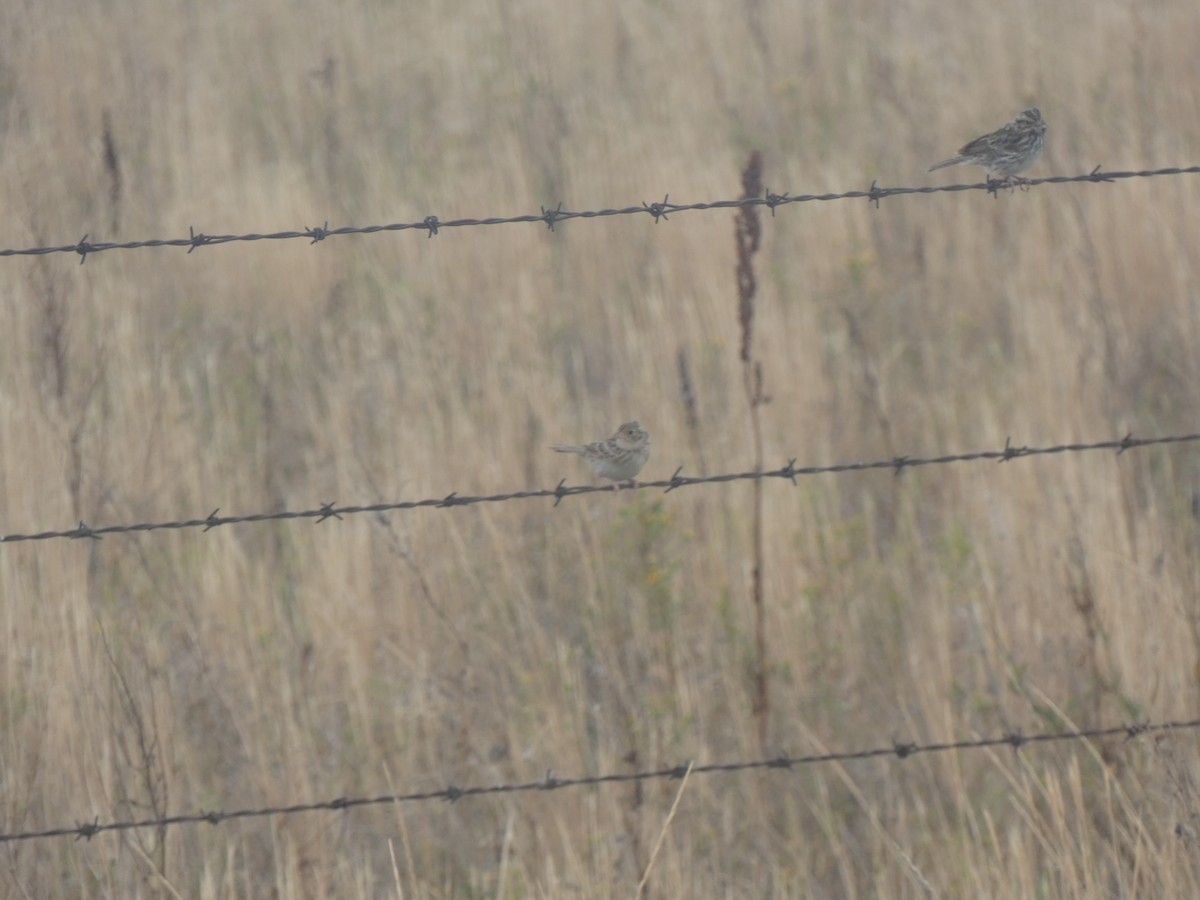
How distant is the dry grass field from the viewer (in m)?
3.86

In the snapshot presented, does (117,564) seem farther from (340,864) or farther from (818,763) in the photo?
(818,763)

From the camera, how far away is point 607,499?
224 inches

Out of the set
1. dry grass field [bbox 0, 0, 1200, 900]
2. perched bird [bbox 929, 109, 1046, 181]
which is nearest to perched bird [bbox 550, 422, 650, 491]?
dry grass field [bbox 0, 0, 1200, 900]

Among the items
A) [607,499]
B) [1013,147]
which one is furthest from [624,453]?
[1013,147]

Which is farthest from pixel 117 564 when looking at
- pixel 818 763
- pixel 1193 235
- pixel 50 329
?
pixel 1193 235

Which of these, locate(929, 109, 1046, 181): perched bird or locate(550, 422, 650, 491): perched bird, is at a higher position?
locate(929, 109, 1046, 181): perched bird

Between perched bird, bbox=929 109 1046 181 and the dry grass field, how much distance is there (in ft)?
3.25

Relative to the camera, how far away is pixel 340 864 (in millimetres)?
3680

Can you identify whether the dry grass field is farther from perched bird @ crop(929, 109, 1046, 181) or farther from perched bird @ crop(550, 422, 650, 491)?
perched bird @ crop(929, 109, 1046, 181)

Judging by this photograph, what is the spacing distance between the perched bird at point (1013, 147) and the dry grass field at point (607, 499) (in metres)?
0.99

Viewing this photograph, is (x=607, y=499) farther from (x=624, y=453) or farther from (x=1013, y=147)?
(x=1013, y=147)

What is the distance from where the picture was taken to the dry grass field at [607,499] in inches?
152

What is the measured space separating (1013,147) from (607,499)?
1.97 metres

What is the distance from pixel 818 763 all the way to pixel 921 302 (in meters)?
3.45
